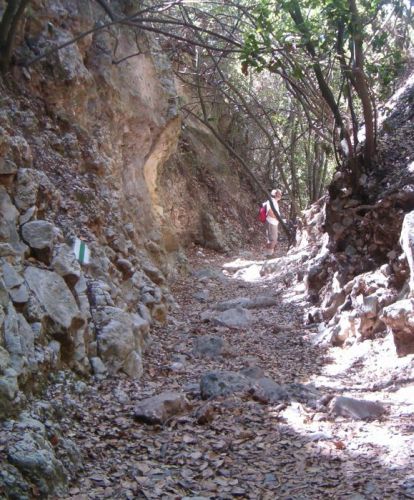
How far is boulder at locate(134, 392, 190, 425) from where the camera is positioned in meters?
3.79

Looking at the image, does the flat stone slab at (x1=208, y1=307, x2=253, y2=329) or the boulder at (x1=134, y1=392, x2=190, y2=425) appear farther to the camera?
the flat stone slab at (x1=208, y1=307, x2=253, y2=329)

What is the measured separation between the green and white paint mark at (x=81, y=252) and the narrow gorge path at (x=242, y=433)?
1.15 metres

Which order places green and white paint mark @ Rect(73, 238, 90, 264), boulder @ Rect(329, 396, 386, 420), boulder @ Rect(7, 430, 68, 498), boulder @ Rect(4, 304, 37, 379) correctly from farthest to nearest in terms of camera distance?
green and white paint mark @ Rect(73, 238, 90, 264) → boulder @ Rect(329, 396, 386, 420) → boulder @ Rect(4, 304, 37, 379) → boulder @ Rect(7, 430, 68, 498)

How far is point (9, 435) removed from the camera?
9.04 feet

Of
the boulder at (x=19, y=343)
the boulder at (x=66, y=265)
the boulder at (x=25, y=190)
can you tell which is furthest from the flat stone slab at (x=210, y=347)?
the boulder at (x=19, y=343)

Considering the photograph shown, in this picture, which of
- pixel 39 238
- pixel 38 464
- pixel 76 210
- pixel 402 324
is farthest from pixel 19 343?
pixel 402 324

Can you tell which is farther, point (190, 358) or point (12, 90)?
point (12, 90)

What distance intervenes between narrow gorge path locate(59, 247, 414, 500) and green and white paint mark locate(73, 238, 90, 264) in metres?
1.15

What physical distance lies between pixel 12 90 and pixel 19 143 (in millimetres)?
1443

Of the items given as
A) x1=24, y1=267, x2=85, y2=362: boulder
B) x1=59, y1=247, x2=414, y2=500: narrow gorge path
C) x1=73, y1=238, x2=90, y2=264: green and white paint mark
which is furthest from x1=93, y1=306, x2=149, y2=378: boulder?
x1=73, y1=238, x2=90, y2=264: green and white paint mark

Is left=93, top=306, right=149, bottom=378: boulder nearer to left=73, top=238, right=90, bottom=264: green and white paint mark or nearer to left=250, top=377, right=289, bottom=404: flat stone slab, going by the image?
left=73, top=238, right=90, bottom=264: green and white paint mark

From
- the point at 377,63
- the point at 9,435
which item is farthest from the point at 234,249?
the point at 9,435

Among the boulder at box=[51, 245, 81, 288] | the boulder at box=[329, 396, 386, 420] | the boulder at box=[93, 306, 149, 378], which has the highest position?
the boulder at box=[51, 245, 81, 288]

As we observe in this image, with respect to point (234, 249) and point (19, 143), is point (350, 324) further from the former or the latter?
point (234, 249)
